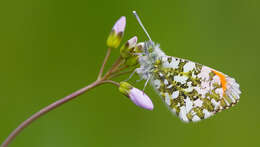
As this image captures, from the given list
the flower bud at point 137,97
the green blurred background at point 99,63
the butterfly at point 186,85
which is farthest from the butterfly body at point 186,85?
the green blurred background at point 99,63

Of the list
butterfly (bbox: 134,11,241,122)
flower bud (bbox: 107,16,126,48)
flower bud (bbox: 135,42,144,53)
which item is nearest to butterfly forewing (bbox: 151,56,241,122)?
butterfly (bbox: 134,11,241,122)

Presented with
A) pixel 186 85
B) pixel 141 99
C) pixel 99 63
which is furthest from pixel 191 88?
pixel 99 63

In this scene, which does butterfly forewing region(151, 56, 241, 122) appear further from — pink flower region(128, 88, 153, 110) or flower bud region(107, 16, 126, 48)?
flower bud region(107, 16, 126, 48)

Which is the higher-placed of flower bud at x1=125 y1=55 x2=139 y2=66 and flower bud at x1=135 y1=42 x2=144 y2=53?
flower bud at x1=135 y1=42 x2=144 y2=53

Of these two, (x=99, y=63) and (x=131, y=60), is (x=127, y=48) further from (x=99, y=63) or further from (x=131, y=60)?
(x=99, y=63)

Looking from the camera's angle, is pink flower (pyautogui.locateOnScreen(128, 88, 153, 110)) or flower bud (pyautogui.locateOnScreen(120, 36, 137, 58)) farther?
flower bud (pyautogui.locateOnScreen(120, 36, 137, 58))

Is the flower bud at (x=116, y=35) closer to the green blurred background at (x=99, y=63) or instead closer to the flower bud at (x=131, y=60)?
the flower bud at (x=131, y=60)
